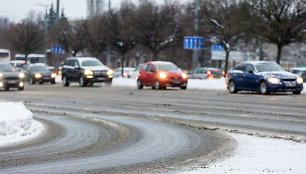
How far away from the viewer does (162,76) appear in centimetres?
2927

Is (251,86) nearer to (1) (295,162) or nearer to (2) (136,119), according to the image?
(2) (136,119)

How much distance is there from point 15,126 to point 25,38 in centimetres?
5826

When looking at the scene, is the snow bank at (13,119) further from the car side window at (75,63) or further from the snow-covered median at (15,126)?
the car side window at (75,63)

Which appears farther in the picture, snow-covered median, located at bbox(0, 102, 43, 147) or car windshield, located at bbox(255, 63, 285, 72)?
car windshield, located at bbox(255, 63, 285, 72)

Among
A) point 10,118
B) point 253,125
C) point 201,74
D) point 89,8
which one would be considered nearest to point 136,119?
point 253,125

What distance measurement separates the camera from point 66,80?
36625 mm

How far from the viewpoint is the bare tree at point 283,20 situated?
34750 mm

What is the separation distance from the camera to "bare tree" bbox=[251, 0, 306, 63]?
34.8m

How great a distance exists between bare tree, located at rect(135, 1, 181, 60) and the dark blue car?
2363 cm

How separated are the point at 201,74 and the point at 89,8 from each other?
67360mm

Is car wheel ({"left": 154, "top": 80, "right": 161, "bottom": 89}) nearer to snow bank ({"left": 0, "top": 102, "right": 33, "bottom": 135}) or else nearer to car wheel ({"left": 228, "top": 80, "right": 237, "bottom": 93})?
car wheel ({"left": 228, "top": 80, "right": 237, "bottom": 93})

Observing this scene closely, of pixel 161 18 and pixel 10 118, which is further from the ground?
pixel 161 18

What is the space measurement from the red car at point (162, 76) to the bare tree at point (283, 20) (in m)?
8.29

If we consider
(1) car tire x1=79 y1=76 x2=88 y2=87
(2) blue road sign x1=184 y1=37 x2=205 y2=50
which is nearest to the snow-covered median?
(1) car tire x1=79 y1=76 x2=88 y2=87
